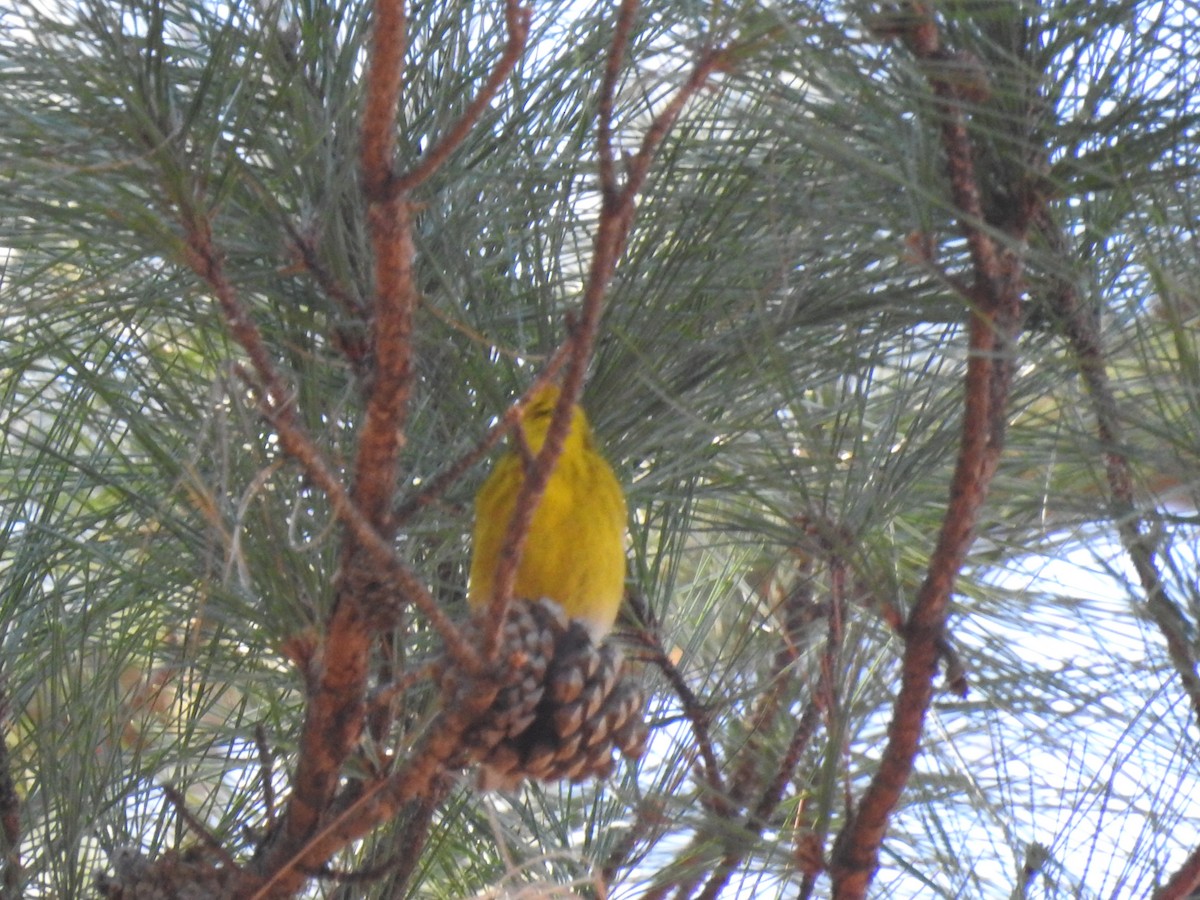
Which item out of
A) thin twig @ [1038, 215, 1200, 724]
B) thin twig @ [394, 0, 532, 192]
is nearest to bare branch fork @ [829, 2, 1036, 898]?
thin twig @ [1038, 215, 1200, 724]

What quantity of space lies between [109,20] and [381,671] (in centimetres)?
47

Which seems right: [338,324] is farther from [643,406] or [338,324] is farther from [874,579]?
[874,579]

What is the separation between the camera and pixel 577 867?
1064mm

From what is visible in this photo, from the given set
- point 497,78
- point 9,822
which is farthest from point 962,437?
point 9,822

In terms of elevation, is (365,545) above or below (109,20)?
below

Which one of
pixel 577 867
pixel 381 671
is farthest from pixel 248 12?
pixel 577 867

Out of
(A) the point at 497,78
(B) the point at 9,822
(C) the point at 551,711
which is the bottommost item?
(B) the point at 9,822

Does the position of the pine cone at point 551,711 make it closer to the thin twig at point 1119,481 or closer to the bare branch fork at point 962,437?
the bare branch fork at point 962,437

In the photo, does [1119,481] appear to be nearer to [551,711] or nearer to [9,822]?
[551,711]

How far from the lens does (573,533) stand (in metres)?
0.96

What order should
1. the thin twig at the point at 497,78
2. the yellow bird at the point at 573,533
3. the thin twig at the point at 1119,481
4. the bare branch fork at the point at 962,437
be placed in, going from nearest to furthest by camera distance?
the thin twig at the point at 497,78 < the bare branch fork at the point at 962,437 < the thin twig at the point at 1119,481 < the yellow bird at the point at 573,533

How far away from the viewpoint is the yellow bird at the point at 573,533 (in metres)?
0.93

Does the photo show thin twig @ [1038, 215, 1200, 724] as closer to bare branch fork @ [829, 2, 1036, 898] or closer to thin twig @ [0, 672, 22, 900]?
bare branch fork @ [829, 2, 1036, 898]

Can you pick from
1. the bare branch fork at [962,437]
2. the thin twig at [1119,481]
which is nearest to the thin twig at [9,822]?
the bare branch fork at [962,437]
